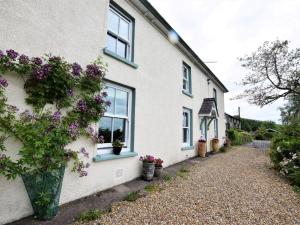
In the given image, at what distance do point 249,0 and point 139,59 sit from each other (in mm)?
4919

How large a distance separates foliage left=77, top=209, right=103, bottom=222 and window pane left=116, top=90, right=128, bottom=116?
9.50ft

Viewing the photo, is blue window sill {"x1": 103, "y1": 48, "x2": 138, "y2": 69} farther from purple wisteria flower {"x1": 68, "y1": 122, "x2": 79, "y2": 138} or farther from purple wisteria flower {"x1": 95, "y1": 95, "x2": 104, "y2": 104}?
purple wisteria flower {"x1": 68, "y1": 122, "x2": 79, "y2": 138}

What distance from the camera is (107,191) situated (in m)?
5.02

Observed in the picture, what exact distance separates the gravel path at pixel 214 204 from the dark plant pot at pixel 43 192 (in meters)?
0.84

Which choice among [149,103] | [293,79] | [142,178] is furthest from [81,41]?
[293,79]

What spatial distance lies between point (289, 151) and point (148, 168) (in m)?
5.56

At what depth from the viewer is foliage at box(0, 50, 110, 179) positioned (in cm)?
319

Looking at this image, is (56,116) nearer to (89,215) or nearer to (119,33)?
(89,215)

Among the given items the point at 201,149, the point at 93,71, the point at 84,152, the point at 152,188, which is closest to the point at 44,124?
the point at 84,152

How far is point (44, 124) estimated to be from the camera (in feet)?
11.6

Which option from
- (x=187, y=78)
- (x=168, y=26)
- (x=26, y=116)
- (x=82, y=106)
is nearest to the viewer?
(x=26, y=116)

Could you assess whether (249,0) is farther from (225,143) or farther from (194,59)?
(225,143)

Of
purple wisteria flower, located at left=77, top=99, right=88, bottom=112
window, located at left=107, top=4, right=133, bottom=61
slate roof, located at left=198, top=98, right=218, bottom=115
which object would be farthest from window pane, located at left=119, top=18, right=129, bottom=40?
slate roof, located at left=198, top=98, right=218, bottom=115

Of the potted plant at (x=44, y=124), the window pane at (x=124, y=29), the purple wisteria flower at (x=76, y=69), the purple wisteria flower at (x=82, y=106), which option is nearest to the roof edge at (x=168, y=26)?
the window pane at (x=124, y=29)
